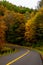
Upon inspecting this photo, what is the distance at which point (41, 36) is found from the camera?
79.9m

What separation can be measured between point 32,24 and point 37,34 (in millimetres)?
3635

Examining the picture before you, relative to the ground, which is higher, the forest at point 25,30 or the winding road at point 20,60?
the winding road at point 20,60

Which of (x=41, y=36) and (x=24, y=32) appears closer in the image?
(x=41, y=36)

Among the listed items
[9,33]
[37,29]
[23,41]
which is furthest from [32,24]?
[9,33]

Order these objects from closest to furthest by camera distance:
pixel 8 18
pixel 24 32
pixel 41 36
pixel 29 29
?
1. pixel 41 36
2. pixel 29 29
3. pixel 24 32
4. pixel 8 18

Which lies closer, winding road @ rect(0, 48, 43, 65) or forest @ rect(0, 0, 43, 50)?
winding road @ rect(0, 48, 43, 65)

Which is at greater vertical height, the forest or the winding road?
the winding road

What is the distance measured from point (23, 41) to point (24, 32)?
11.8ft

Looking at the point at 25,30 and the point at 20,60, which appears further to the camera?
the point at 25,30

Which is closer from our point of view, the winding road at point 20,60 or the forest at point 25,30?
the winding road at point 20,60

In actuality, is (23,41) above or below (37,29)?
below

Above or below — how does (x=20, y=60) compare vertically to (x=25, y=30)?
above

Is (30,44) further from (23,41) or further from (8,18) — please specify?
(8,18)

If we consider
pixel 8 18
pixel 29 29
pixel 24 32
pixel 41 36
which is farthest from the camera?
pixel 8 18
